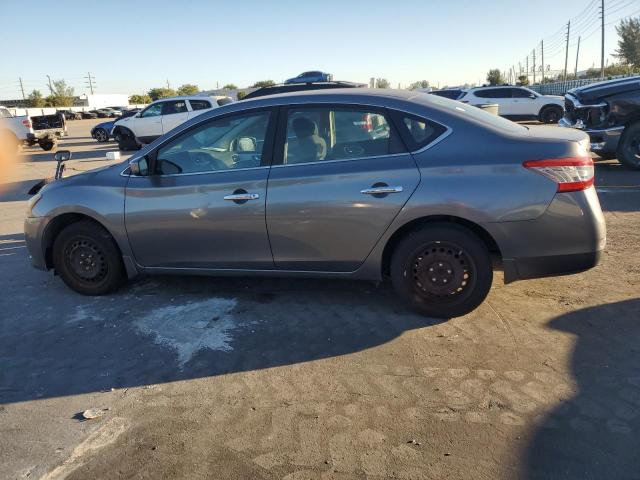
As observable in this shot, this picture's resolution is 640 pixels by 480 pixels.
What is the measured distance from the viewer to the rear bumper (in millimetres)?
3611

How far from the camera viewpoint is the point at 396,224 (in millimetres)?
3848

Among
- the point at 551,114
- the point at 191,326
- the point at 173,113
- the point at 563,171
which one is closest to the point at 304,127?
the point at 191,326

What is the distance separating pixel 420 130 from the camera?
12.8 ft

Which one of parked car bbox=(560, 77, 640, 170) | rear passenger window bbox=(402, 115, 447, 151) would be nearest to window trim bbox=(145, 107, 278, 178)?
rear passenger window bbox=(402, 115, 447, 151)

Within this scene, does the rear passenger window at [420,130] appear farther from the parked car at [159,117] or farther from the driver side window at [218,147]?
the parked car at [159,117]

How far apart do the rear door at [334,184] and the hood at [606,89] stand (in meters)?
7.78

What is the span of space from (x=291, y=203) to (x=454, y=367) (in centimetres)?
169

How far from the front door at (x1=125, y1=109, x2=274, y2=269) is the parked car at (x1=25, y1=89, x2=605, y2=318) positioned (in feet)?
0.03

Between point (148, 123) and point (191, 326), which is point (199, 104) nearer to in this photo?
point (148, 123)

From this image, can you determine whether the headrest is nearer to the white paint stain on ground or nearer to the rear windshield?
the rear windshield

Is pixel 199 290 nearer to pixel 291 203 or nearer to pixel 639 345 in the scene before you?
pixel 291 203

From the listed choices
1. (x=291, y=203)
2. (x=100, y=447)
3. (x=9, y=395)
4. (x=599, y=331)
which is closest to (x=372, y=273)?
(x=291, y=203)

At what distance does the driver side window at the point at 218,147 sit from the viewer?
427cm

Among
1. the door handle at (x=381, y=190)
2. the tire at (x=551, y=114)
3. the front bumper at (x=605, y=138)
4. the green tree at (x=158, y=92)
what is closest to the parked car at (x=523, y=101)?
the tire at (x=551, y=114)
